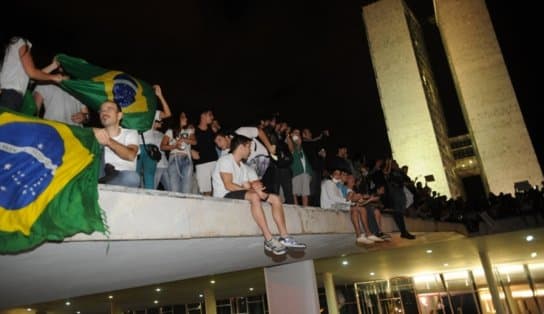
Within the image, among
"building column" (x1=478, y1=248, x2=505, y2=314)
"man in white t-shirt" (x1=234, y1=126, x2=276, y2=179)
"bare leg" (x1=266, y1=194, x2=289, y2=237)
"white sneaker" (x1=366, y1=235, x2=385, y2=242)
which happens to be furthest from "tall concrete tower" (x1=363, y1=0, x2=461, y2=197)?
"bare leg" (x1=266, y1=194, x2=289, y2=237)

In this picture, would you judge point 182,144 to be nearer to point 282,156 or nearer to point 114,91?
point 114,91

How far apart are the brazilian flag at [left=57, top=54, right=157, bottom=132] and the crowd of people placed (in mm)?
185

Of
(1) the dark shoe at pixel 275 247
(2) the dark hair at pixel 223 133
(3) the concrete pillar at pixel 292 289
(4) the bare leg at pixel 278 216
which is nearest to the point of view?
(1) the dark shoe at pixel 275 247

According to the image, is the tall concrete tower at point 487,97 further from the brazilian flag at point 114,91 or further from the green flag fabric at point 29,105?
the green flag fabric at point 29,105

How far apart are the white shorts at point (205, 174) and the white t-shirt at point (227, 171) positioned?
96 centimetres

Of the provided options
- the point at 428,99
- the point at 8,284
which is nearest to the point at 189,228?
the point at 8,284

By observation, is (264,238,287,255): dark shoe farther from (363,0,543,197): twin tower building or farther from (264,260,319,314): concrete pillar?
(363,0,543,197): twin tower building

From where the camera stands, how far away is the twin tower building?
1243 inches

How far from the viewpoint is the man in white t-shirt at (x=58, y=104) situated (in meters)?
4.94

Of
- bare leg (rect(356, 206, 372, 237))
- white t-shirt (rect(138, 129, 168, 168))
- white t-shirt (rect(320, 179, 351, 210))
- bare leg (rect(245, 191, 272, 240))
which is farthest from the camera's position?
white t-shirt (rect(320, 179, 351, 210))

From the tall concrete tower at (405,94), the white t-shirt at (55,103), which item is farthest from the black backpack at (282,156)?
the tall concrete tower at (405,94)

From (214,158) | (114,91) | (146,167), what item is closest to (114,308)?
(214,158)

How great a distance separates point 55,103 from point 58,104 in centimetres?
3

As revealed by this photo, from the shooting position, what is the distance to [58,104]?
5012mm
